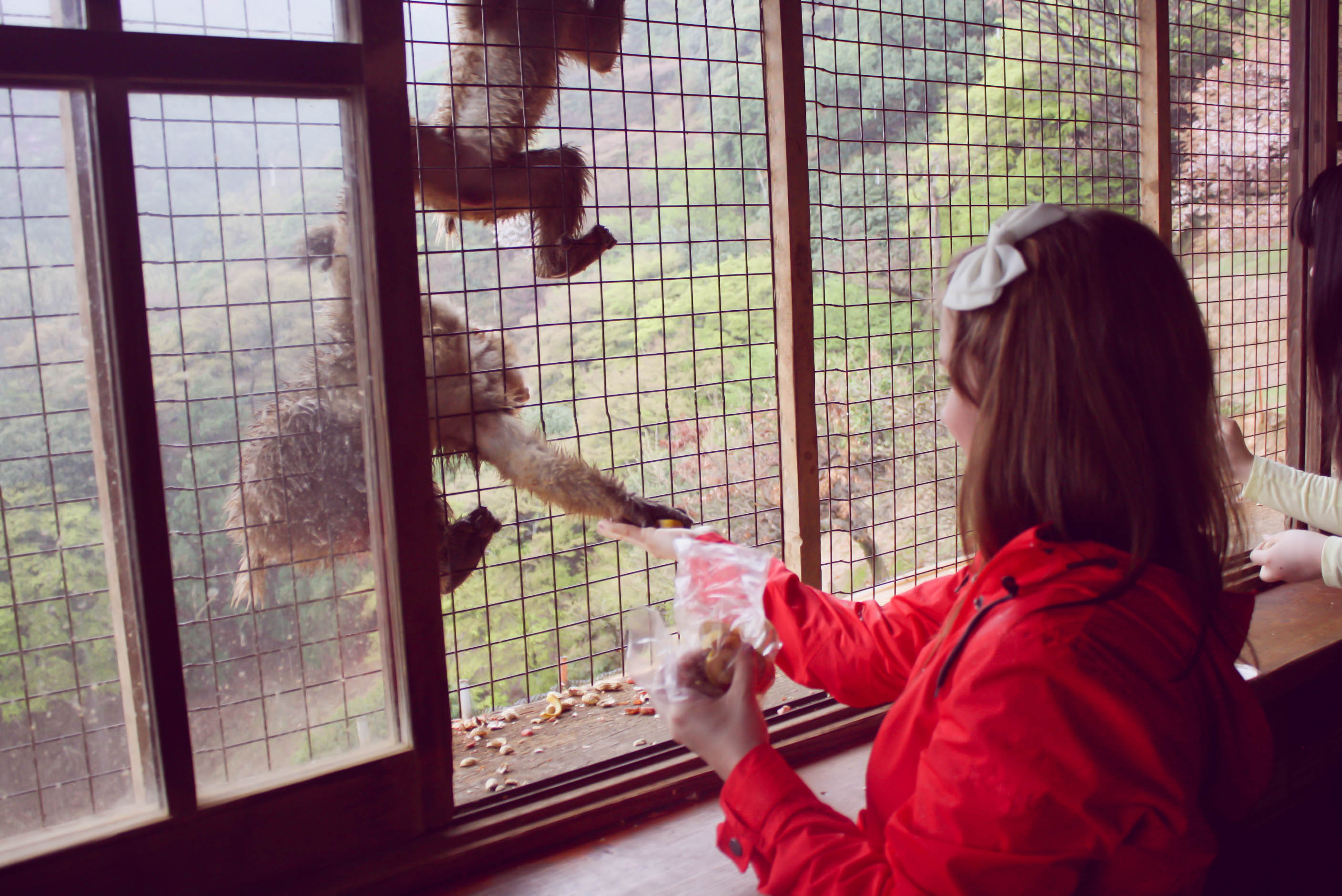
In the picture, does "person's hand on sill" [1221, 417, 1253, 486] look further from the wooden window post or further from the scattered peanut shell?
the scattered peanut shell

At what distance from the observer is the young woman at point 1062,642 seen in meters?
0.84

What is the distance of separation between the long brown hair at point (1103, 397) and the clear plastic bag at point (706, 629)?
0.40 metres

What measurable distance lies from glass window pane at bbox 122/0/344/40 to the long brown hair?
3.34 feet

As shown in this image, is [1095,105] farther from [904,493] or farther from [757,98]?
[757,98]

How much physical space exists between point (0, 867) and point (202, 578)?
1.40 feet

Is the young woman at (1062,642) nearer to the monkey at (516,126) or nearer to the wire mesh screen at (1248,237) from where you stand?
the monkey at (516,126)

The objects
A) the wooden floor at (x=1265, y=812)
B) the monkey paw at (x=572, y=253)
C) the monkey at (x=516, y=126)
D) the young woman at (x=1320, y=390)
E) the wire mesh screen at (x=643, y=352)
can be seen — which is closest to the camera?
the wooden floor at (x=1265, y=812)

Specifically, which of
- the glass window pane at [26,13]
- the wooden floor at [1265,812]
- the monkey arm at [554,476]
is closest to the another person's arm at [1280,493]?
the wooden floor at [1265,812]

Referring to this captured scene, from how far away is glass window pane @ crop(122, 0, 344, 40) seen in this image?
116 cm

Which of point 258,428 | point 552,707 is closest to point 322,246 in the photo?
point 258,428

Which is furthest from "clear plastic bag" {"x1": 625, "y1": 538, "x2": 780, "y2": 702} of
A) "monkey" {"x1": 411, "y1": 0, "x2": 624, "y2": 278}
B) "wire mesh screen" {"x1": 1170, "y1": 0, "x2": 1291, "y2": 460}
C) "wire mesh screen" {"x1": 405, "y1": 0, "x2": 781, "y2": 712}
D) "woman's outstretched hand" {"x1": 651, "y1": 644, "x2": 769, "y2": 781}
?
"wire mesh screen" {"x1": 405, "y1": 0, "x2": 781, "y2": 712}

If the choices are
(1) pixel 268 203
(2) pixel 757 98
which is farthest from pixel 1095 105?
(1) pixel 268 203

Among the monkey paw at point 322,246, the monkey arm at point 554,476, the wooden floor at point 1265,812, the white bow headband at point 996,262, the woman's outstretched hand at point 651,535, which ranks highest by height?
the monkey paw at point 322,246

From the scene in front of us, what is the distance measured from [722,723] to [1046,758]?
14.9 inches
